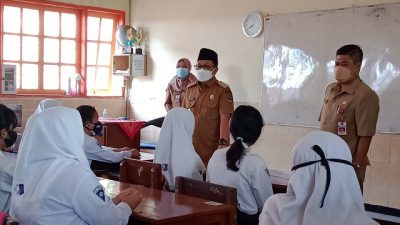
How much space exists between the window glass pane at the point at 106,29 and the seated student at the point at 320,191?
6078 mm

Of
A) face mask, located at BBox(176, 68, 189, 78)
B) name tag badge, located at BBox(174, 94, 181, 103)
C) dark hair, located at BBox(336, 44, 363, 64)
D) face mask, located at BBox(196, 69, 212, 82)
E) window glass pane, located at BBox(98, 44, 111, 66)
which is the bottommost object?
name tag badge, located at BBox(174, 94, 181, 103)

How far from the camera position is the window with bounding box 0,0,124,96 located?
696cm

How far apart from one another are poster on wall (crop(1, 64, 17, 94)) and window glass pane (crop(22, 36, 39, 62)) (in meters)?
0.32

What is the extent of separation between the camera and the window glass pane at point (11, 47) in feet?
22.6

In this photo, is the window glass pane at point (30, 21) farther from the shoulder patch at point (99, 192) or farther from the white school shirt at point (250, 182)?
the shoulder patch at point (99, 192)

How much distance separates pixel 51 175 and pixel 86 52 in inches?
220

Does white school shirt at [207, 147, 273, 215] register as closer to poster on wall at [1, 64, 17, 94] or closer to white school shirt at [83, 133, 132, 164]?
white school shirt at [83, 133, 132, 164]

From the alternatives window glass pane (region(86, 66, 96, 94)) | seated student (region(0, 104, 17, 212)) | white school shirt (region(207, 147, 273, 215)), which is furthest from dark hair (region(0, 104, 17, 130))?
window glass pane (region(86, 66, 96, 94))

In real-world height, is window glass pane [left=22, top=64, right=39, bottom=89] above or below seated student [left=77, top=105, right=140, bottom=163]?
above

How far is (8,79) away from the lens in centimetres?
679

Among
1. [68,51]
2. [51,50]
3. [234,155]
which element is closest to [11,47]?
[51,50]

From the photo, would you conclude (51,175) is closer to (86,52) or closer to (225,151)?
(225,151)

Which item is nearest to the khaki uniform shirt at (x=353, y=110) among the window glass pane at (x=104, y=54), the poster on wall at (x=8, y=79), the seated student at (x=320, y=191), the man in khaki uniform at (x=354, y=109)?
the man in khaki uniform at (x=354, y=109)

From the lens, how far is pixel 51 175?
217cm
